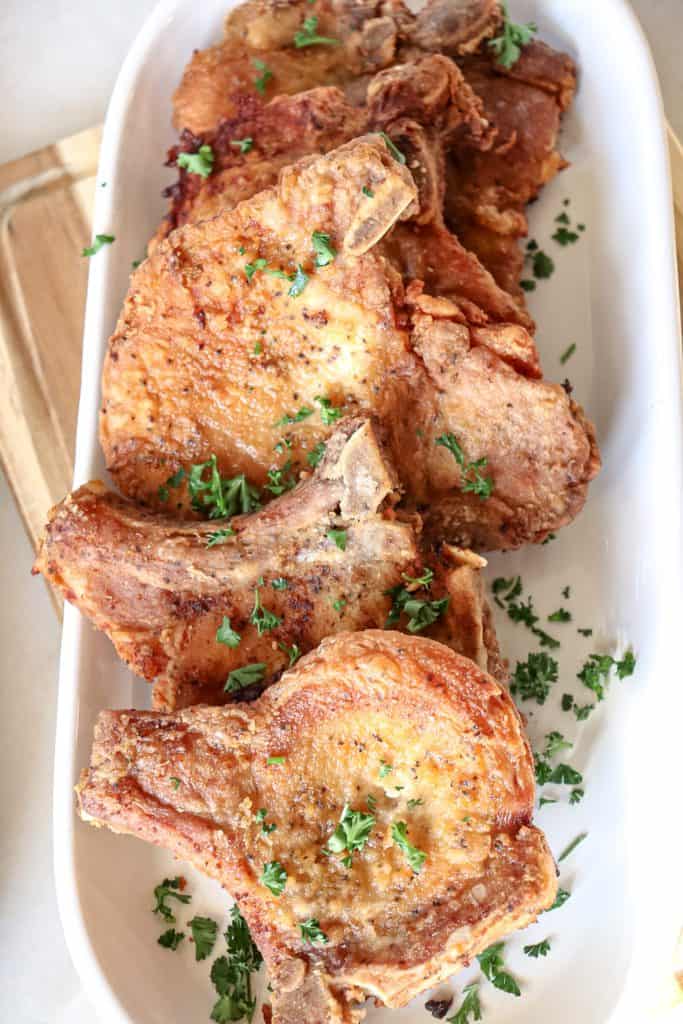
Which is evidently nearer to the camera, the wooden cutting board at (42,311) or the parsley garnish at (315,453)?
the parsley garnish at (315,453)

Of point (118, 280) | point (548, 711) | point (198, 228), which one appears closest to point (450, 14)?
point (198, 228)

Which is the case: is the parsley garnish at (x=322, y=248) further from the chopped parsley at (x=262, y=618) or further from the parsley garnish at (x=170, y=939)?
the parsley garnish at (x=170, y=939)

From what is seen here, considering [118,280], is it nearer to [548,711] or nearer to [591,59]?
[591,59]

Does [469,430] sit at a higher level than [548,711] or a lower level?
higher

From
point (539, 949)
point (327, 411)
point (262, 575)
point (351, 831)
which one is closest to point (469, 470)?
point (327, 411)

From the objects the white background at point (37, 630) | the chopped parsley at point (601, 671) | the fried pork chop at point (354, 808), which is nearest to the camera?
the fried pork chop at point (354, 808)

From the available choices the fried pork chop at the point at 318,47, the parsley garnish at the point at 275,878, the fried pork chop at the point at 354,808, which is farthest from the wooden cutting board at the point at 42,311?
the parsley garnish at the point at 275,878
